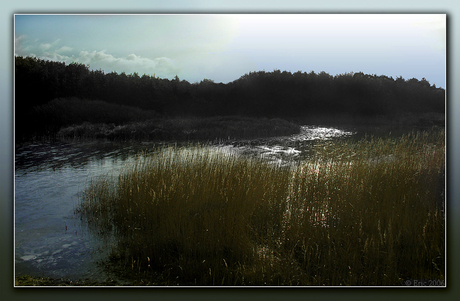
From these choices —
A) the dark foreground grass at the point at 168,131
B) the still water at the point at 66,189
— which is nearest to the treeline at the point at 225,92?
the dark foreground grass at the point at 168,131

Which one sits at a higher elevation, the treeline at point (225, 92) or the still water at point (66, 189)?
the treeline at point (225, 92)

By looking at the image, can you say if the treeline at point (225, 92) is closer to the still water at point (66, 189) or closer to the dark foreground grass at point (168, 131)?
the dark foreground grass at point (168, 131)

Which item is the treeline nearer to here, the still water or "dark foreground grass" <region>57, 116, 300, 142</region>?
"dark foreground grass" <region>57, 116, 300, 142</region>

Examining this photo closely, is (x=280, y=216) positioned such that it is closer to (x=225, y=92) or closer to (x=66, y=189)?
(x=225, y=92)

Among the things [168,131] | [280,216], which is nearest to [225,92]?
[168,131]

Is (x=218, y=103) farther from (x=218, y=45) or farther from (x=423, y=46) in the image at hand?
(x=423, y=46)

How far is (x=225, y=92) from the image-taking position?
296 cm

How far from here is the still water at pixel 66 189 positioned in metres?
2.63

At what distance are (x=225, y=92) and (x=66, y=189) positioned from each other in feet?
5.50

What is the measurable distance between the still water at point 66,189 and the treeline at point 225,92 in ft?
1.05

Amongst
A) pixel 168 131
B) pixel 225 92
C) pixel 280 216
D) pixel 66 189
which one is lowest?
pixel 280 216

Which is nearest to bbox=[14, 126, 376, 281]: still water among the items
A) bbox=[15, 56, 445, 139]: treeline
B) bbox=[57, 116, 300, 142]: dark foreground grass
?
bbox=[57, 116, 300, 142]: dark foreground grass

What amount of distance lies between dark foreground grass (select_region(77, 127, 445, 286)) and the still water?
0.11 metres

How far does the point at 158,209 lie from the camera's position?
2.88 m
